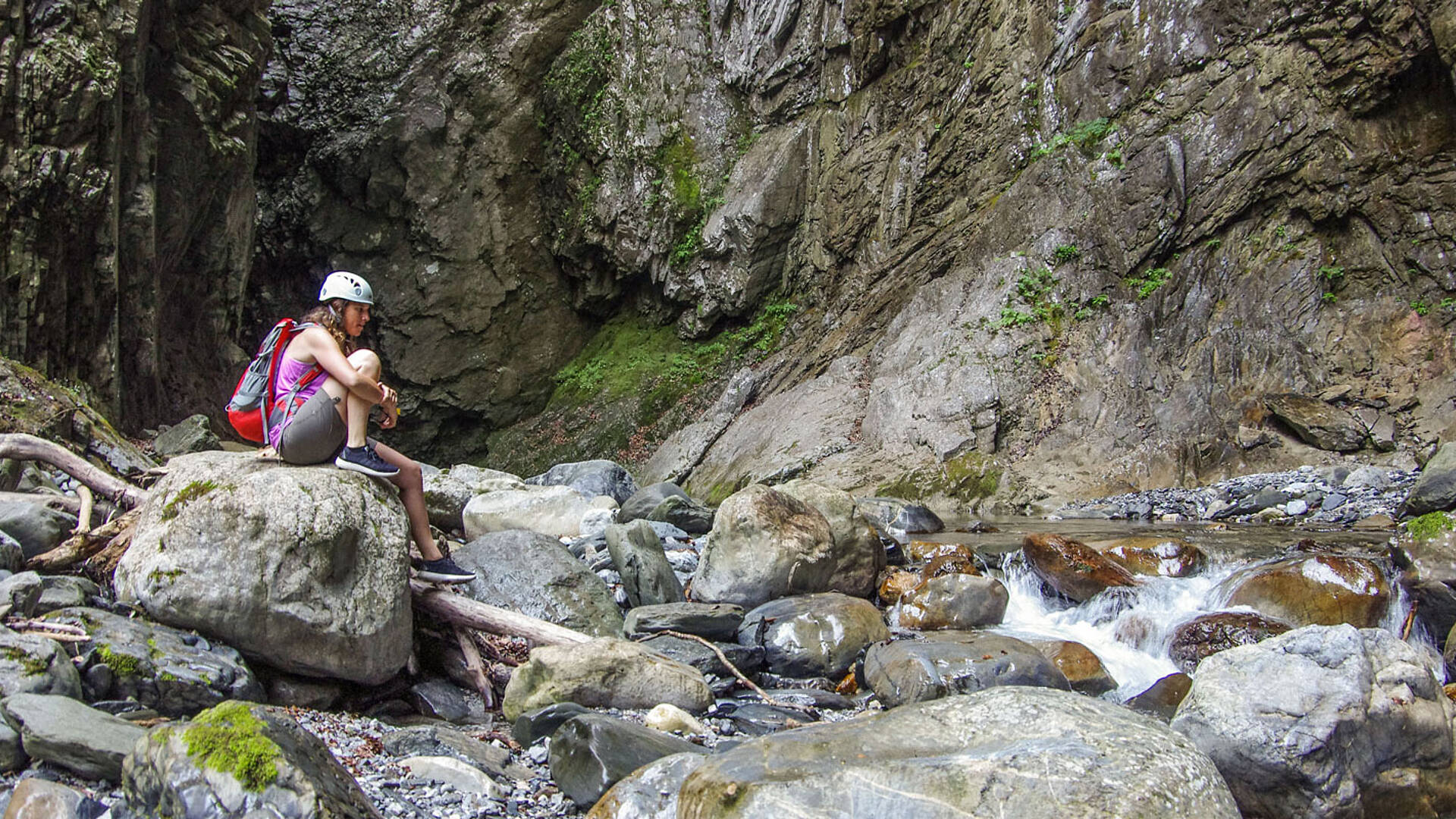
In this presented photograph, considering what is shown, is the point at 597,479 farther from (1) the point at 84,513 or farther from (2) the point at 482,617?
(1) the point at 84,513

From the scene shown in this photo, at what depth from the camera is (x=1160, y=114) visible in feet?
48.3

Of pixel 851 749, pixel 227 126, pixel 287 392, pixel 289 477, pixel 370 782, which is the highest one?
pixel 227 126

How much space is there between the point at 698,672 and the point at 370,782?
210cm

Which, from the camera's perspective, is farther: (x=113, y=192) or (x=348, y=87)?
(x=348, y=87)

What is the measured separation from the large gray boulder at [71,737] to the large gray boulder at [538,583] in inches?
102

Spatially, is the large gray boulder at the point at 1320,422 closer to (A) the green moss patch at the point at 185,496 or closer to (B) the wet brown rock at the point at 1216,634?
(B) the wet brown rock at the point at 1216,634

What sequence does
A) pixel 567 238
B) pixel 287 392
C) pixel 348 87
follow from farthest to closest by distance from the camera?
pixel 567 238 < pixel 348 87 < pixel 287 392

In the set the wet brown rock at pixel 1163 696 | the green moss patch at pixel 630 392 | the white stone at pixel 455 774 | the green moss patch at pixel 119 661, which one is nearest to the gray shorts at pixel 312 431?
the green moss patch at pixel 119 661

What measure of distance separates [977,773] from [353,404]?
135 inches

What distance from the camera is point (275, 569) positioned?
4.14 metres

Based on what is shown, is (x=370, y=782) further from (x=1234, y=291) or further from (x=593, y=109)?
(x=593, y=109)

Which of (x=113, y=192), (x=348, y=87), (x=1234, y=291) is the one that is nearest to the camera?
(x=113, y=192)

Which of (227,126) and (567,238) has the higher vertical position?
(227,126)

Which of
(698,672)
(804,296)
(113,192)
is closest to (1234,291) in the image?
(804,296)
